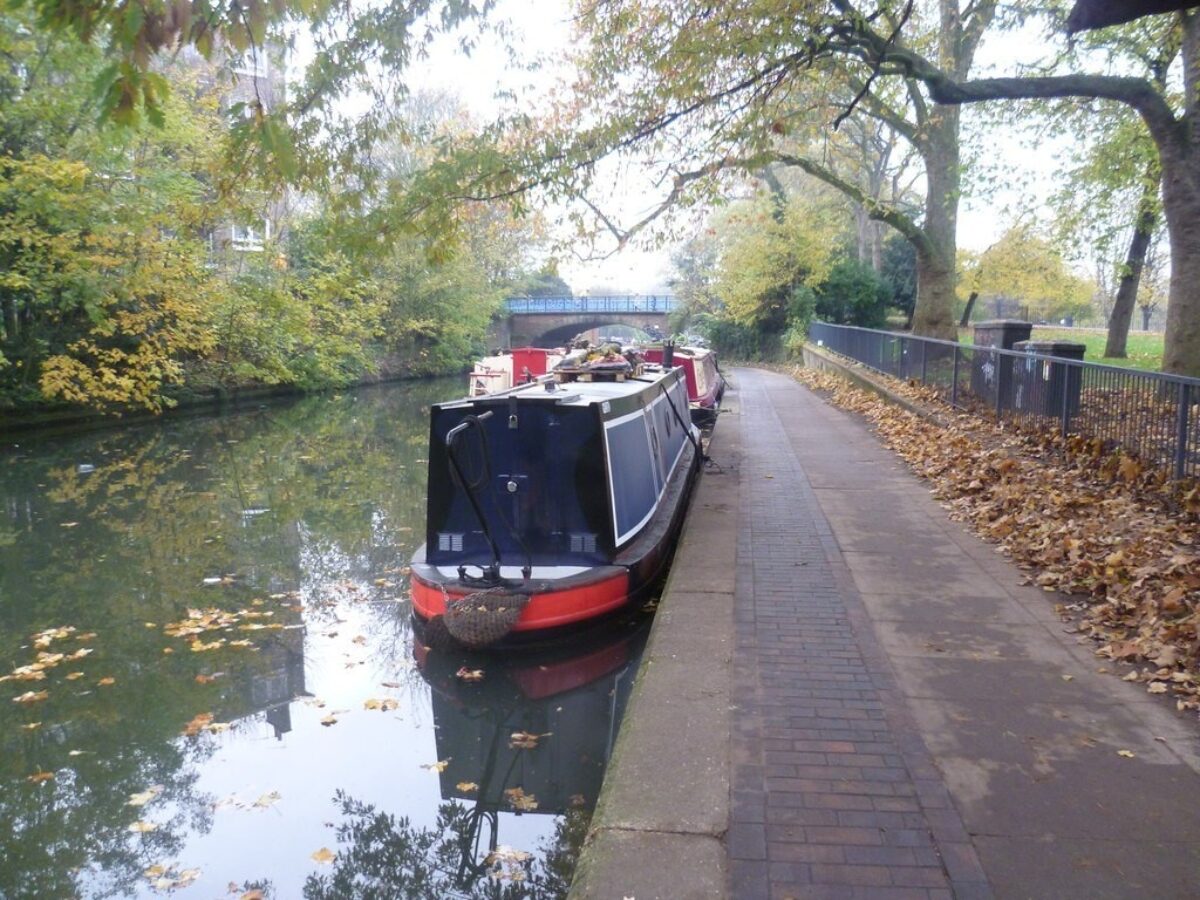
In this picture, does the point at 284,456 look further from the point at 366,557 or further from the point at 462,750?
the point at 462,750

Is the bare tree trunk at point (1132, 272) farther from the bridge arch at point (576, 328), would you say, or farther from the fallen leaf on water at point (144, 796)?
the bridge arch at point (576, 328)

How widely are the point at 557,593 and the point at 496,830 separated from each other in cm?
231

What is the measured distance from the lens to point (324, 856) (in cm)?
512

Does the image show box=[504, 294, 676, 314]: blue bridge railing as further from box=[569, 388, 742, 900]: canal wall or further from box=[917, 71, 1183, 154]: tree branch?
box=[569, 388, 742, 900]: canal wall

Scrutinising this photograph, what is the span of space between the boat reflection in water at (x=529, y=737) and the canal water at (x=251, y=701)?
2 cm

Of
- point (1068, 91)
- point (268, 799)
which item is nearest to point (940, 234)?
point (1068, 91)

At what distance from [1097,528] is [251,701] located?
250 inches

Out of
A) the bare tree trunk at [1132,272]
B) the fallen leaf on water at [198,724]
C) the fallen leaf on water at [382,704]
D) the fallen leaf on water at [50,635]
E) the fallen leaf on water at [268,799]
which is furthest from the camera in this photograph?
the bare tree trunk at [1132,272]

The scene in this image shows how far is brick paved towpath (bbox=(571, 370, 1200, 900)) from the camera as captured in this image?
3520 mm

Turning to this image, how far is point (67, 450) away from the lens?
19.8 meters

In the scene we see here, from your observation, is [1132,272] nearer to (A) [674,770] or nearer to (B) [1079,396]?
(B) [1079,396]

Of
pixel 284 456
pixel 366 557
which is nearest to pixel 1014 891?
pixel 366 557

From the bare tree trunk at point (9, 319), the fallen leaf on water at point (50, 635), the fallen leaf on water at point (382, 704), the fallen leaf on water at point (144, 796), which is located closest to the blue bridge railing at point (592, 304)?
the bare tree trunk at point (9, 319)

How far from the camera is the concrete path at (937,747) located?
3520 mm
